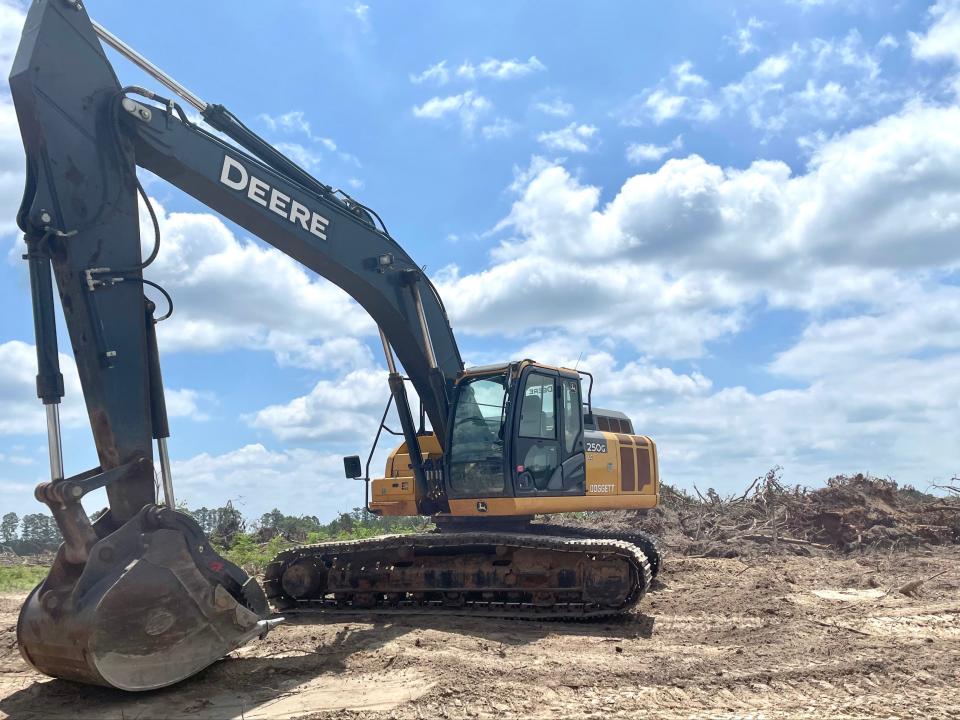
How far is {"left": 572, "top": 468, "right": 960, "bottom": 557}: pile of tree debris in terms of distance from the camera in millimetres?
15617

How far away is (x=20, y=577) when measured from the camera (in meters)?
15.4

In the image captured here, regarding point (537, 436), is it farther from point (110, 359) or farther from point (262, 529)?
point (262, 529)

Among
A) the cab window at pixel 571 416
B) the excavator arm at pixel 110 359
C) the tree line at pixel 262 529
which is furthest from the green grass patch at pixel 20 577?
the cab window at pixel 571 416

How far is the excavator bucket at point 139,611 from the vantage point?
563 cm

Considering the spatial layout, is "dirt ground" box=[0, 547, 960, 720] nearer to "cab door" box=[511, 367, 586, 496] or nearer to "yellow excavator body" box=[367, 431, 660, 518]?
"yellow excavator body" box=[367, 431, 660, 518]

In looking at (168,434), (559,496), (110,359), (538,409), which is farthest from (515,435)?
(110,359)

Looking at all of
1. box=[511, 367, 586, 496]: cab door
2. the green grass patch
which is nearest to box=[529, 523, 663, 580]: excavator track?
box=[511, 367, 586, 496]: cab door

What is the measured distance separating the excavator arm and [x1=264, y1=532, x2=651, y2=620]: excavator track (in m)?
2.77

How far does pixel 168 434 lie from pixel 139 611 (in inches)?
64.4

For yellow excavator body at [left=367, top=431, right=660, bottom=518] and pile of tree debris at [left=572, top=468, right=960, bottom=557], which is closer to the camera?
yellow excavator body at [left=367, top=431, right=660, bottom=518]

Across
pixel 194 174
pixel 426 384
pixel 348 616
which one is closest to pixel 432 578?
pixel 348 616

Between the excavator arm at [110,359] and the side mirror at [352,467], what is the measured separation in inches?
143

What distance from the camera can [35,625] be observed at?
230 inches

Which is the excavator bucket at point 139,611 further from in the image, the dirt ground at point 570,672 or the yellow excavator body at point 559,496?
the yellow excavator body at point 559,496
